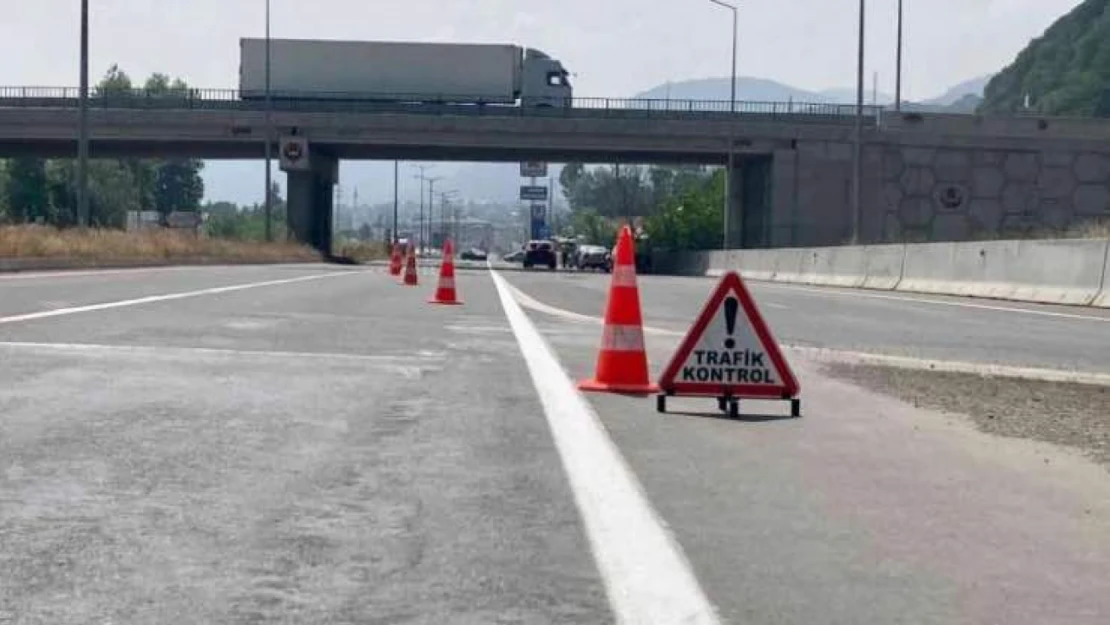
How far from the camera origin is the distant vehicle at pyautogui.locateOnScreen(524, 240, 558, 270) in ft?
301

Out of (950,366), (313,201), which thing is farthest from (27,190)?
(950,366)

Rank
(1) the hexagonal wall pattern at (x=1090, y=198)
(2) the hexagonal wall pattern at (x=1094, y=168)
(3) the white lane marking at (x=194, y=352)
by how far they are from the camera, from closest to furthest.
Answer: (3) the white lane marking at (x=194, y=352) < (2) the hexagonal wall pattern at (x=1094, y=168) < (1) the hexagonal wall pattern at (x=1090, y=198)

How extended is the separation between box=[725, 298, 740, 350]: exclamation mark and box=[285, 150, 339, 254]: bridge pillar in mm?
60410

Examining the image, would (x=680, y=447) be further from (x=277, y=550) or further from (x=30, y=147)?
(x=30, y=147)

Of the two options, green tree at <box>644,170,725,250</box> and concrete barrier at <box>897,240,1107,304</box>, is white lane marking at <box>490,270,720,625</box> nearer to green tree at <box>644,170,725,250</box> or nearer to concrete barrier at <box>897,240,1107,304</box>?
concrete barrier at <box>897,240,1107,304</box>

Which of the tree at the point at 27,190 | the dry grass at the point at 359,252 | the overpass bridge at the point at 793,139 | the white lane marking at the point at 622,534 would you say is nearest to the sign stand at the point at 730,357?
the white lane marking at the point at 622,534

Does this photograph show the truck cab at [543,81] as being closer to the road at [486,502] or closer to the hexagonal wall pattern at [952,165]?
the hexagonal wall pattern at [952,165]

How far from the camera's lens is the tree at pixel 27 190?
113 meters

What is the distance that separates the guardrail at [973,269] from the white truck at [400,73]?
21215mm

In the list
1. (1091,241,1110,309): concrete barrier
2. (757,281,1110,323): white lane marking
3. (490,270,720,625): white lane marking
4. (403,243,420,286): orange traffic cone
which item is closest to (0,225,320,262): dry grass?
(403,243,420,286): orange traffic cone

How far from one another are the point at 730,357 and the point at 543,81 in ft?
208

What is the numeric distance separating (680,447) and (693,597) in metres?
3.88

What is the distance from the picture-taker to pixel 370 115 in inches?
2717

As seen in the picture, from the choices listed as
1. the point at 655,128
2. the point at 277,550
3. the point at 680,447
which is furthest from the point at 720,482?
the point at 655,128
